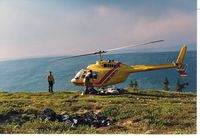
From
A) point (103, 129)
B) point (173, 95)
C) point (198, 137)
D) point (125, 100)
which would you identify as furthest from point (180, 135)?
point (173, 95)

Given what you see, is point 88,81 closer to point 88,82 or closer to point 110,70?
point 88,82

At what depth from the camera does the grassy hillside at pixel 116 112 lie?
8844 mm

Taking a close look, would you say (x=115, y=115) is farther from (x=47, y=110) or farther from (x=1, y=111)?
(x=1, y=111)

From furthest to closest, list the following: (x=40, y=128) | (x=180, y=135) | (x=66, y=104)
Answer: (x=66, y=104) < (x=40, y=128) < (x=180, y=135)

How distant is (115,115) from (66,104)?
185 centimetres

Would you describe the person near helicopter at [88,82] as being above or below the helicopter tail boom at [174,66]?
below

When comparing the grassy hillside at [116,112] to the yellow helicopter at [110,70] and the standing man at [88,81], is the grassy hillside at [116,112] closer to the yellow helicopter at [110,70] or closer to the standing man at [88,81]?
the standing man at [88,81]

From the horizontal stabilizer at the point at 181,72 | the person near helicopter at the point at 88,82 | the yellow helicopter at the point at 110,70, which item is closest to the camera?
the person near helicopter at the point at 88,82

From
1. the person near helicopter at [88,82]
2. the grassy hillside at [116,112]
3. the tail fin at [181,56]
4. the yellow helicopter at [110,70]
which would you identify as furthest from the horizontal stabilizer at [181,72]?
the person near helicopter at [88,82]

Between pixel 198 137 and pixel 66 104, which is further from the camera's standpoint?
pixel 66 104

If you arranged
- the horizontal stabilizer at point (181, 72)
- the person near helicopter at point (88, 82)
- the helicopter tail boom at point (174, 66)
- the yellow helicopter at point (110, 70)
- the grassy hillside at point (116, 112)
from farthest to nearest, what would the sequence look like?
Result: 1. the horizontal stabilizer at point (181, 72)
2. the helicopter tail boom at point (174, 66)
3. the yellow helicopter at point (110, 70)
4. the person near helicopter at point (88, 82)
5. the grassy hillside at point (116, 112)

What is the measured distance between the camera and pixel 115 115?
1003cm

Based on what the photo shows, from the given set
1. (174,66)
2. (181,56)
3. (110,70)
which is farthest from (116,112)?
(181,56)

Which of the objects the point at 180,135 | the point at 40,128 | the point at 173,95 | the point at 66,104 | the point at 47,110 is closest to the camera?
the point at 180,135
